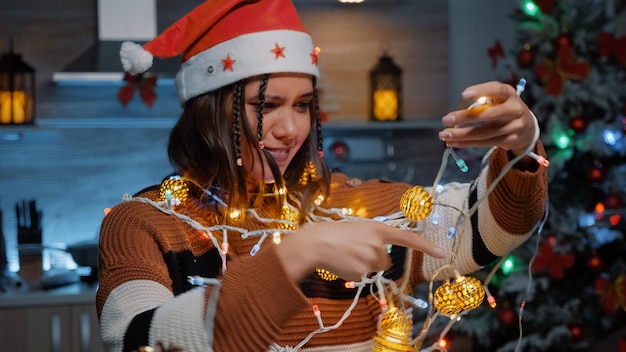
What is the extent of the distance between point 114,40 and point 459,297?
7.99 ft

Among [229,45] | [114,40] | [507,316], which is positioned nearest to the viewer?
[229,45]

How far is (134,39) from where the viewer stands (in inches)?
125

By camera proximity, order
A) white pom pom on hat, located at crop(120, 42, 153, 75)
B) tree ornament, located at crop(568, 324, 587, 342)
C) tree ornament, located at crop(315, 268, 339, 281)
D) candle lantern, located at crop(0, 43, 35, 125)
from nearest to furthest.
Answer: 1. tree ornament, located at crop(315, 268, 339, 281)
2. white pom pom on hat, located at crop(120, 42, 153, 75)
3. tree ornament, located at crop(568, 324, 587, 342)
4. candle lantern, located at crop(0, 43, 35, 125)

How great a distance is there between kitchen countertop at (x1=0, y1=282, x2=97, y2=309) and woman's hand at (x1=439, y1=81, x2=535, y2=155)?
6.53 ft

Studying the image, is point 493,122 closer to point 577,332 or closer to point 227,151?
point 227,151

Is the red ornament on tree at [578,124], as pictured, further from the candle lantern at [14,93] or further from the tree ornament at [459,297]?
the candle lantern at [14,93]

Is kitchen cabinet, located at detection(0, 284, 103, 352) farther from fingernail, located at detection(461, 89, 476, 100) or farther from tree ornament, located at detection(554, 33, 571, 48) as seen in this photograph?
fingernail, located at detection(461, 89, 476, 100)

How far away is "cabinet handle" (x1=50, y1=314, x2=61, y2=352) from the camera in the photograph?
2791 millimetres

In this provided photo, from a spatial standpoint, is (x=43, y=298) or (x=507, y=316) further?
(x=507, y=316)

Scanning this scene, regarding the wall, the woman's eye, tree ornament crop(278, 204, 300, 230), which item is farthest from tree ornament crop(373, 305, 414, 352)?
the wall

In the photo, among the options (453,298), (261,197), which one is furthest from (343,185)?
(453,298)

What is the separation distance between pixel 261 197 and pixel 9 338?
63.5 inches

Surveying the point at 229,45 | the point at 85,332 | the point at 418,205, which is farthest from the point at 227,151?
the point at 85,332

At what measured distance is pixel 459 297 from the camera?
3.71 ft
